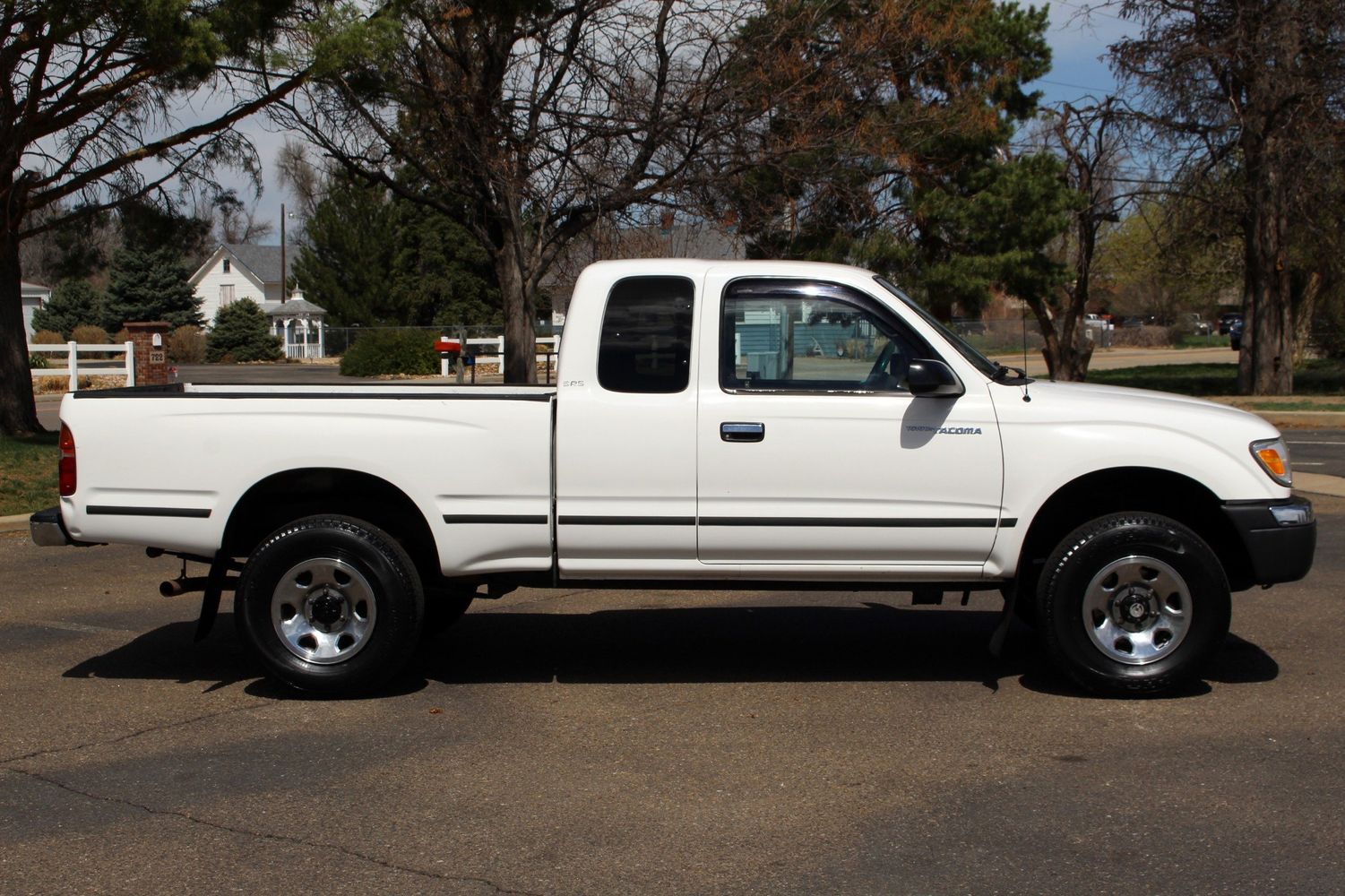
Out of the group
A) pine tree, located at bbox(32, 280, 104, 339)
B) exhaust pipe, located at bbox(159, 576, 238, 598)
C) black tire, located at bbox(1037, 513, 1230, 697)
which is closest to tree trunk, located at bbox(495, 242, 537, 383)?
exhaust pipe, located at bbox(159, 576, 238, 598)

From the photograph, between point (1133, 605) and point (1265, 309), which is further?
point (1265, 309)

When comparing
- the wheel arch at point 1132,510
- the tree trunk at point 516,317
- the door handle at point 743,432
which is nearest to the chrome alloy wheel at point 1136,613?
the wheel arch at point 1132,510

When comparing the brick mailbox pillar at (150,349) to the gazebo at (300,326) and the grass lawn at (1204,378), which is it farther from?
the gazebo at (300,326)

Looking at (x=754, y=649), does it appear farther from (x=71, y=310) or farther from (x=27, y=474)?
(x=71, y=310)

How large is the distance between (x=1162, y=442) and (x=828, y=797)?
240 centimetres

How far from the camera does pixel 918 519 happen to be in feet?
20.7

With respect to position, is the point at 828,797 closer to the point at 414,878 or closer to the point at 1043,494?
Answer: the point at 414,878

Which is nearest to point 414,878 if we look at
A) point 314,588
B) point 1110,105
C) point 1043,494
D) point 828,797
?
point 828,797

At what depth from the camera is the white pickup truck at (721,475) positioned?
20.6ft

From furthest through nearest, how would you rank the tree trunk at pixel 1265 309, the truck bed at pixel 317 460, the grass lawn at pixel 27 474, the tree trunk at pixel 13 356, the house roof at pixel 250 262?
1. the house roof at pixel 250 262
2. the tree trunk at pixel 1265 309
3. the tree trunk at pixel 13 356
4. the grass lawn at pixel 27 474
5. the truck bed at pixel 317 460

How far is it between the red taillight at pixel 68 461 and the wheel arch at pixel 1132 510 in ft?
14.6

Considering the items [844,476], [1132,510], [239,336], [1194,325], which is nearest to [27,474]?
[844,476]

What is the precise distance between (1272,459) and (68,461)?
5.60 metres

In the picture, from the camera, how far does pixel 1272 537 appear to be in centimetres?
621
